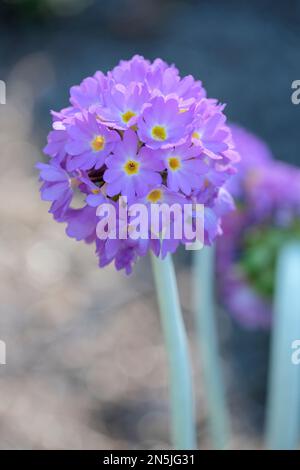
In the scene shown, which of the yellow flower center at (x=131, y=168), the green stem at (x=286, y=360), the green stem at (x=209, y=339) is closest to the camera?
the yellow flower center at (x=131, y=168)

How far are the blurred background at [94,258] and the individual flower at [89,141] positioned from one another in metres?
0.96

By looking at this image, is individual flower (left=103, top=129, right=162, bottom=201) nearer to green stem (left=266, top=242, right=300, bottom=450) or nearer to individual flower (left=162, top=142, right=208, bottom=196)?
individual flower (left=162, top=142, right=208, bottom=196)

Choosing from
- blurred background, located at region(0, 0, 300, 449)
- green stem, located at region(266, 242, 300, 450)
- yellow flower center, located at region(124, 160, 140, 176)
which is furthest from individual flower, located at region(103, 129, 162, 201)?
blurred background, located at region(0, 0, 300, 449)

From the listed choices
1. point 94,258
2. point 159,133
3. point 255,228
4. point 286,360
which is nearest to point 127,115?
point 159,133

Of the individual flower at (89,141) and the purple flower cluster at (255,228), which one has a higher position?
the purple flower cluster at (255,228)

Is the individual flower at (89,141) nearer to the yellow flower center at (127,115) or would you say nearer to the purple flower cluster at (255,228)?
the yellow flower center at (127,115)

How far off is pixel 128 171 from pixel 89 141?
45 millimetres

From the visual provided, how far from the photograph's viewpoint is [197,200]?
25.8 inches

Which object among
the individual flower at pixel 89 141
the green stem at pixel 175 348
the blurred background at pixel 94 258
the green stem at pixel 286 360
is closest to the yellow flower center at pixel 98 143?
the individual flower at pixel 89 141

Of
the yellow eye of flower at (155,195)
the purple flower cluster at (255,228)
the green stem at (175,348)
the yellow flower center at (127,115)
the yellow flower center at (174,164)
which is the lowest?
the green stem at (175,348)

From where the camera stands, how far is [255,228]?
1183 mm

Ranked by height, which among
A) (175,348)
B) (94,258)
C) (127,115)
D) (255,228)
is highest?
(94,258)

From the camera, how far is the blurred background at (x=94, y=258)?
160 centimetres

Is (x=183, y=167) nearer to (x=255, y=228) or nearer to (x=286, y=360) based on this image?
(x=286, y=360)
